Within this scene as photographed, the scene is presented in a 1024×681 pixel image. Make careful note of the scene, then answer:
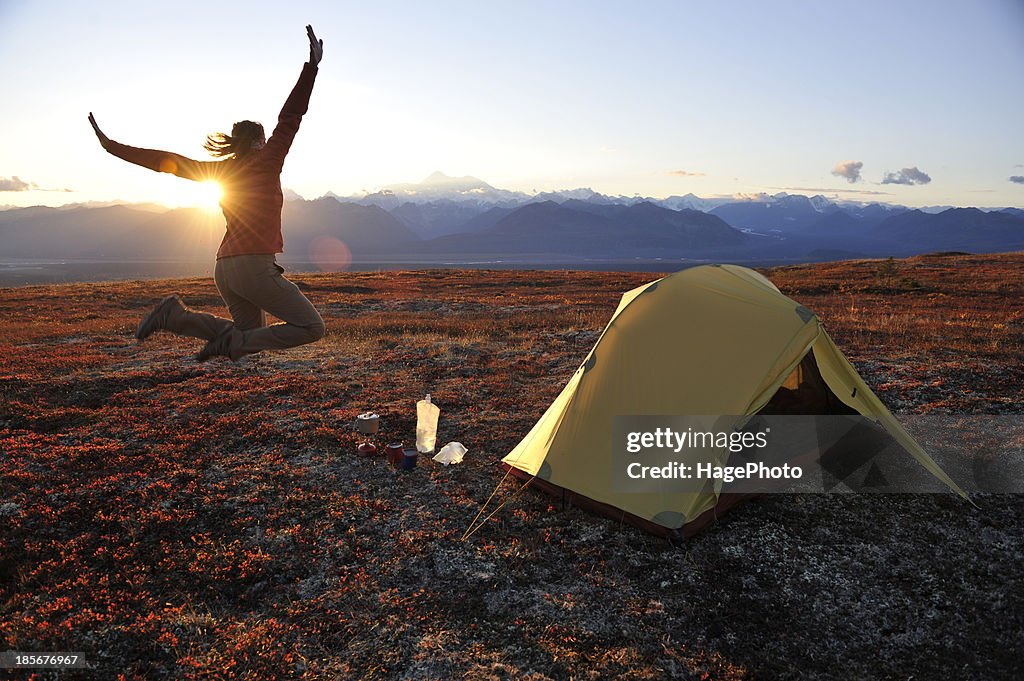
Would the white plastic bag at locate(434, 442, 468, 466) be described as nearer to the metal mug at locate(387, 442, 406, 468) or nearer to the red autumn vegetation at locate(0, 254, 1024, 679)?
the red autumn vegetation at locate(0, 254, 1024, 679)

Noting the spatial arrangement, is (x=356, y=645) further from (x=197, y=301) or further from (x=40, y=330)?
(x=197, y=301)

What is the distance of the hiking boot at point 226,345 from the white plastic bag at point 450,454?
12.4ft

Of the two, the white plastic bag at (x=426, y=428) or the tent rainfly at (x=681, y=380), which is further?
the white plastic bag at (x=426, y=428)

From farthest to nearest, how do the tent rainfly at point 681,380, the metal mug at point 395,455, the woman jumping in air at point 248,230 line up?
the metal mug at point 395,455 → the tent rainfly at point 681,380 → the woman jumping in air at point 248,230

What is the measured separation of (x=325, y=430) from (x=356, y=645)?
5892mm

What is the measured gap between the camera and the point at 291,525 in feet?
23.4

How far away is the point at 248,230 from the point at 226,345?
141 centimetres

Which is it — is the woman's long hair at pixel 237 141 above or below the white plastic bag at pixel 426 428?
above

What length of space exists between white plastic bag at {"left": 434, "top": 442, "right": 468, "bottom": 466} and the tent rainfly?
3.88 feet

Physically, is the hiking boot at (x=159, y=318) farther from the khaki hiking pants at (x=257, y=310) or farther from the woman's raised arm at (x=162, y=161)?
the woman's raised arm at (x=162, y=161)

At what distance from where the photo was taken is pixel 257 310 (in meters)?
6.54

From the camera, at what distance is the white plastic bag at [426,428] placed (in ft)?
30.8

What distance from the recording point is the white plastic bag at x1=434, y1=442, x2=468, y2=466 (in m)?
8.94

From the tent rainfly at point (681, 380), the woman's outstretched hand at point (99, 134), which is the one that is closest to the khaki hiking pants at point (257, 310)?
the woman's outstretched hand at point (99, 134)
